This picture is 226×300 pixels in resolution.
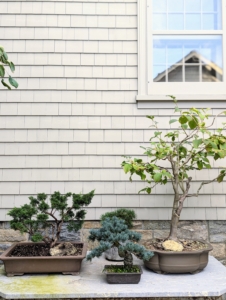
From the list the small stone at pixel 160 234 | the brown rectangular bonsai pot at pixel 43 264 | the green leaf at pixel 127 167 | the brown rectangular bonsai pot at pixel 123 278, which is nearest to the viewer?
the brown rectangular bonsai pot at pixel 123 278

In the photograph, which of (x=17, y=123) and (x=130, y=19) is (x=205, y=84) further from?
(x=17, y=123)

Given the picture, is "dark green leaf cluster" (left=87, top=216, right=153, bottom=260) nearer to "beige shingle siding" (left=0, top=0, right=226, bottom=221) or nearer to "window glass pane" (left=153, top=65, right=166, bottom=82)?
"beige shingle siding" (left=0, top=0, right=226, bottom=221)

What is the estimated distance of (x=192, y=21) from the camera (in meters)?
3.72

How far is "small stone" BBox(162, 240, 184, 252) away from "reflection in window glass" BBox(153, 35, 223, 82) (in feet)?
5.50

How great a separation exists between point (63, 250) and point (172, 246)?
0.91 m

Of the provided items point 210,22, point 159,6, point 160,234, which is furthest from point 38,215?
point 210,22

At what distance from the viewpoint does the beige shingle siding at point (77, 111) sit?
3.52 m

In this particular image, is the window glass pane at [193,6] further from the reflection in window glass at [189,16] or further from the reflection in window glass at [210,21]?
the reflection in window glass at [210,21]

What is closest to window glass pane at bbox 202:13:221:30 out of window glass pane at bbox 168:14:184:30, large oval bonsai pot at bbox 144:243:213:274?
window glass pane at bbox 168:14:184:30

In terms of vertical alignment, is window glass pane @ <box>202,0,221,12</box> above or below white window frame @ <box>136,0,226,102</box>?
above

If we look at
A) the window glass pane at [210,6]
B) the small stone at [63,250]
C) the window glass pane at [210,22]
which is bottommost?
the small stone at [63,250]

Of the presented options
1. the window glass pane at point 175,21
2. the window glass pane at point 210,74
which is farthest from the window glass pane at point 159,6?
the window glass pane at point 210,74

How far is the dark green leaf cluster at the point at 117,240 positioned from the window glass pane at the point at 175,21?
2.17 m

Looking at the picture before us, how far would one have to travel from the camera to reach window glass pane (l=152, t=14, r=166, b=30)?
146 inches
